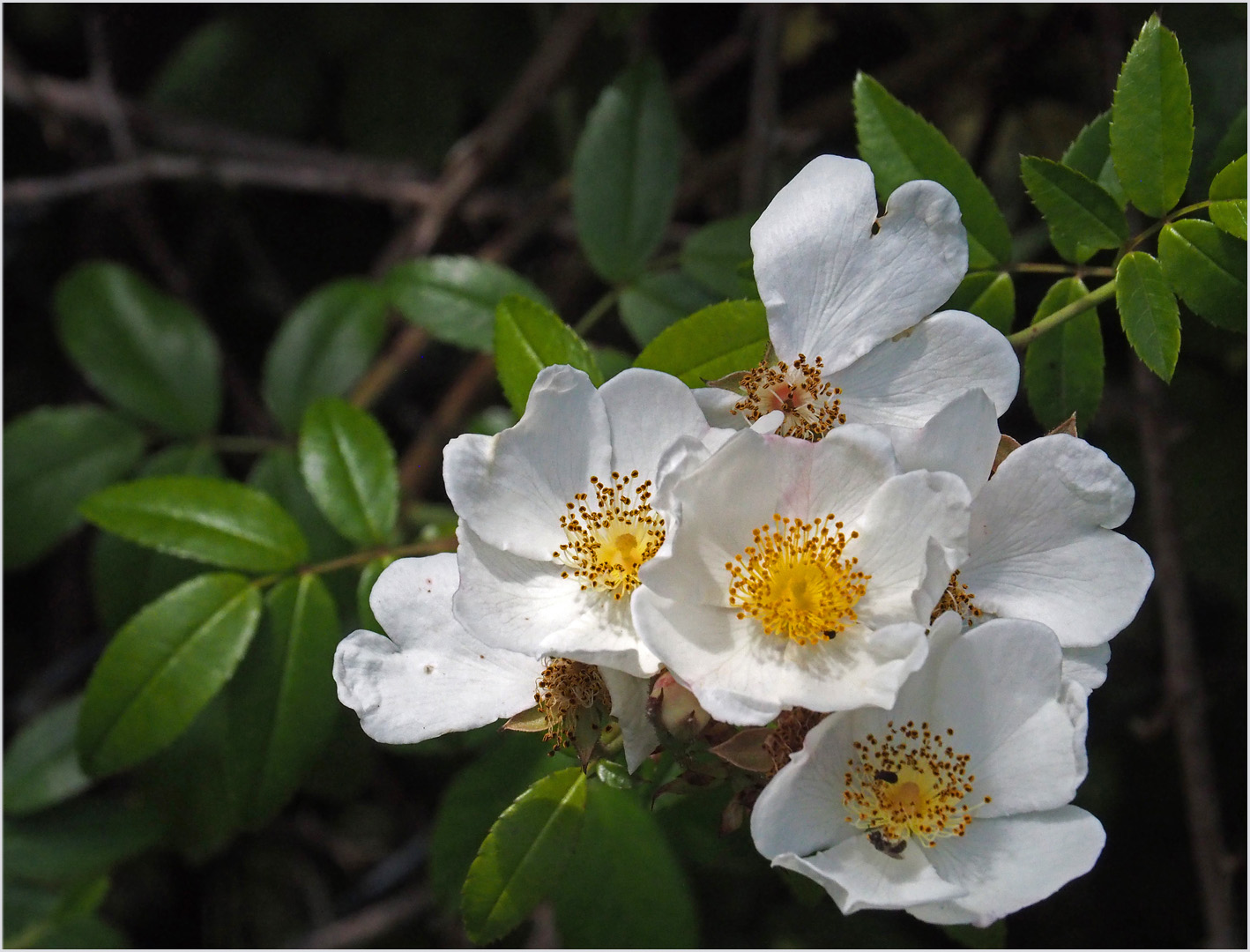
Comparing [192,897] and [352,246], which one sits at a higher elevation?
[352,246]

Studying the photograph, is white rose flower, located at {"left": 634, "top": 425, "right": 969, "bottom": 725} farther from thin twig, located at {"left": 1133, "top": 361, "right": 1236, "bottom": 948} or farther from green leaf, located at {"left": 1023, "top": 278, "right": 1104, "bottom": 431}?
thin twig, located at {"left": 1133, "top": 361, "right": 1236, "bottom": 948}

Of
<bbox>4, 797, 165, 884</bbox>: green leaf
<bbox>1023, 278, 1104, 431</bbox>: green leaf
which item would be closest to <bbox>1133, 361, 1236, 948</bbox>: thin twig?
<bbox>1023, 278, 1104, 431</bbox>: green leaf

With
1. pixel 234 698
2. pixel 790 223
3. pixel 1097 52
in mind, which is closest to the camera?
pixel 790 223

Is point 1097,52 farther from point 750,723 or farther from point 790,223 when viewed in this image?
point 750,723

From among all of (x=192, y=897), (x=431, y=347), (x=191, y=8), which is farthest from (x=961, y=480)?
(x=191, y=8)

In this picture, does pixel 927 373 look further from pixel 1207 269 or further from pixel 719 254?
pixel 719 254

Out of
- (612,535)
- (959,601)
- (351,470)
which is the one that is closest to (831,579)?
(959,601)

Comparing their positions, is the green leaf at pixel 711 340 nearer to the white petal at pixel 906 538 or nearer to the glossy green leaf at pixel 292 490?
the white petal at pixel 906 538
